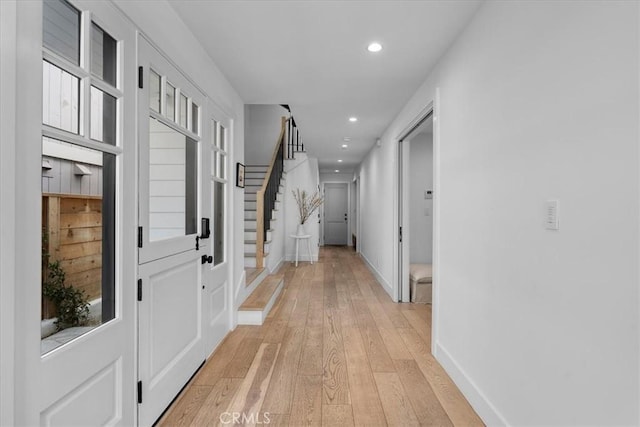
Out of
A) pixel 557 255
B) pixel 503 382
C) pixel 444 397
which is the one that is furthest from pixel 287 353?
pixel 557 255

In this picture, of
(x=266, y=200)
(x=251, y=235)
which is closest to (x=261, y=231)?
(x=251, y=235)

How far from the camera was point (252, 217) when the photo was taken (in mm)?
5672

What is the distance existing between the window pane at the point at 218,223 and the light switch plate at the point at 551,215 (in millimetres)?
2325

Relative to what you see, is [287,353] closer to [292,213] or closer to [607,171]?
[607,171]

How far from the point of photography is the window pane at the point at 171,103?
2.08 m

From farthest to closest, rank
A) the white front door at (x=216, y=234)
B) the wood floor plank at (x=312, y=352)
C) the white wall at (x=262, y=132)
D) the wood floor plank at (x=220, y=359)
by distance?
the white wall at (x=262, y=132) → the white front door at (x=216, y=234) → the wood floor plank at (x=312, y=352) → the wood floor plank at (x=220, y=359)

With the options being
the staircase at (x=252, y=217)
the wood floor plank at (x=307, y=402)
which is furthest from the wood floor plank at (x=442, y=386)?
the staircase at (x=252, y=217)

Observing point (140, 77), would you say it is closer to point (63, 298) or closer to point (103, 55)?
point (103, 55)

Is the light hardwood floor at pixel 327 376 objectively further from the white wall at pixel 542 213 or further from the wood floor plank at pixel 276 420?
the white wall at pixel 542 213

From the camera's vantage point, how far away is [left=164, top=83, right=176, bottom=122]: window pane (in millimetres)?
2079

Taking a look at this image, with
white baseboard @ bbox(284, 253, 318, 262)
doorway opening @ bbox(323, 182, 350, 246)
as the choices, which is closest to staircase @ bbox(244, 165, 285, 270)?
white baseboard @ bbox(284, 253, 318, 262)

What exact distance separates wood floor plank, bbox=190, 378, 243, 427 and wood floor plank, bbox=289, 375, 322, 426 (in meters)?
0.41

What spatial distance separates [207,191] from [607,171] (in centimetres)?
235

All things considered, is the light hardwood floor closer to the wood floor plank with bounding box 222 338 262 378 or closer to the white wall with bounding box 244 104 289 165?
the wood floor plank with bounding box 222 338 262 378
